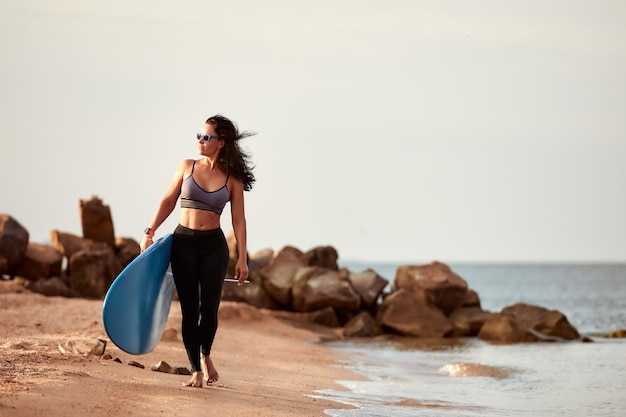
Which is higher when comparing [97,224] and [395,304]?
[97,224]

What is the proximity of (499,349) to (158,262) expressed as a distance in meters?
12.6

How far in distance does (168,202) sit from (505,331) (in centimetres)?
1456

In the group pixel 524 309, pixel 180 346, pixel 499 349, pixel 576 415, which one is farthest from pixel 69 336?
pixel 524 309

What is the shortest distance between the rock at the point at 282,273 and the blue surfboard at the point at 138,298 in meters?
15.1

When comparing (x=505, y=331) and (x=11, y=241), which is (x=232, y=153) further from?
(x=11, y=241)

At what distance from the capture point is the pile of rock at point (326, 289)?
72.7ft

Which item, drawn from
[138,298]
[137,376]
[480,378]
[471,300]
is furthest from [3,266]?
[138,298]

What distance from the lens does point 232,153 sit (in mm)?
8305

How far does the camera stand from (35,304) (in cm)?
1762

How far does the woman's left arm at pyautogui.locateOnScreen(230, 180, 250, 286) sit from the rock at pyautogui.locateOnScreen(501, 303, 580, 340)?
14628 mm

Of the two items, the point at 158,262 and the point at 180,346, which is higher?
the point at 158,262

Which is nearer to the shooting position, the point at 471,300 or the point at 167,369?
the point at 167,369

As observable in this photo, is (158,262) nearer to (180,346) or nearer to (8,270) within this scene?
(180,346)

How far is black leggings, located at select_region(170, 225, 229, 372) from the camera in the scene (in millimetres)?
8117
